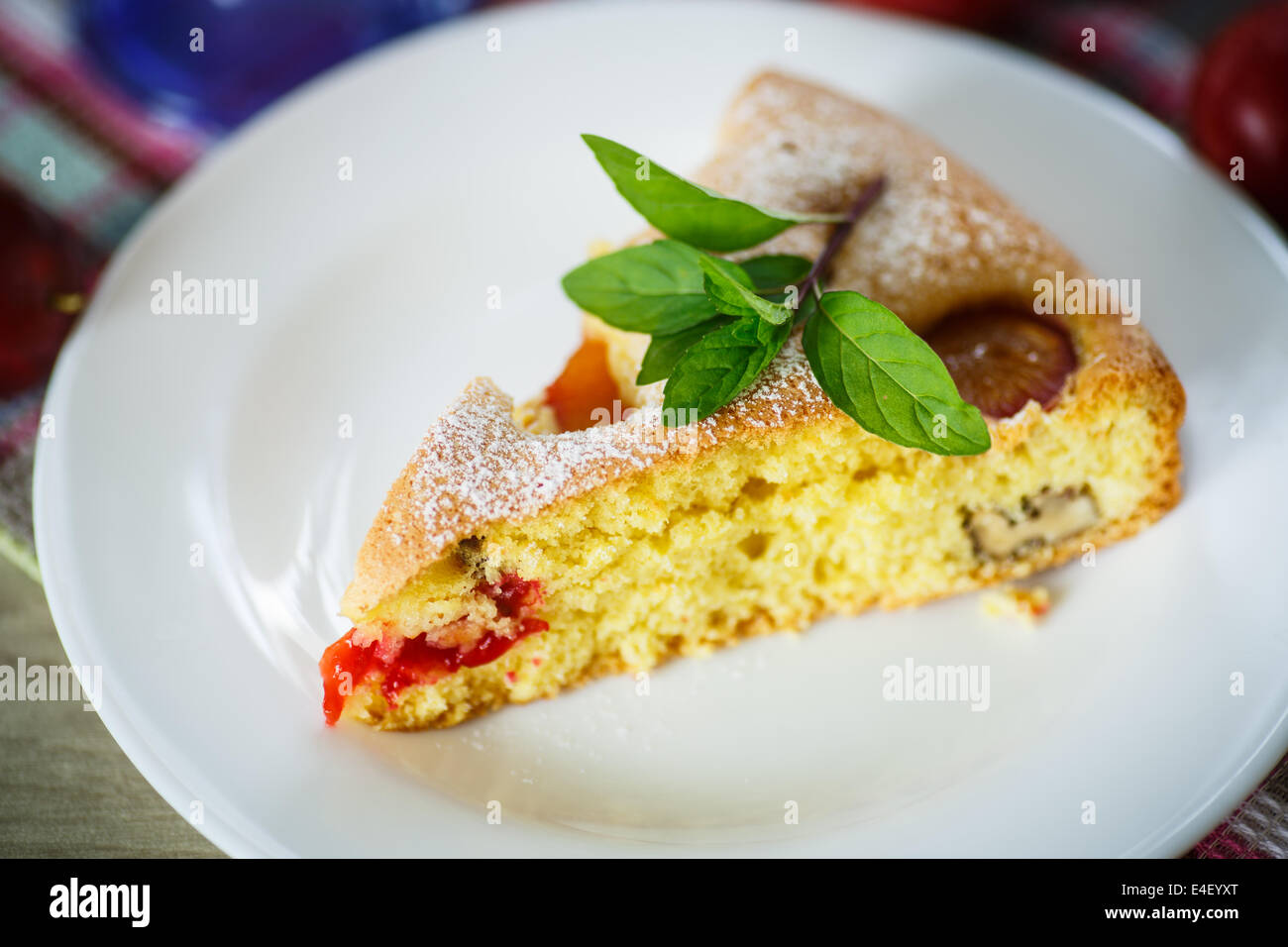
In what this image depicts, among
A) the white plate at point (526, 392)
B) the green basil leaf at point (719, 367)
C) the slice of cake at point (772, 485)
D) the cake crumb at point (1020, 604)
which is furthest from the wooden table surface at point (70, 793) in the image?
the cake crumb at point (1020, 604)

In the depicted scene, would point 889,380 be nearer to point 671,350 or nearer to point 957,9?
point 671,350

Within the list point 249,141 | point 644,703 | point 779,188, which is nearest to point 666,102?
point 779,188

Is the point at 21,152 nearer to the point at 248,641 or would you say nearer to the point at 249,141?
the point at 249,141

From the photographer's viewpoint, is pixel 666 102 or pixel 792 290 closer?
A: pixel 792 290

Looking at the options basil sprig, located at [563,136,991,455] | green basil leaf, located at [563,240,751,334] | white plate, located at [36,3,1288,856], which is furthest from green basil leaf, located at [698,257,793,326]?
white plate, located at [36,3,1288,856]

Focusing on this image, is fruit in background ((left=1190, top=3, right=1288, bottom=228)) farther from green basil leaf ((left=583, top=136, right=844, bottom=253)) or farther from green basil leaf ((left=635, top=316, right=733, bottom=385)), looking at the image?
green basil leaf ((left=635, top=316, right=733, bottom=385))

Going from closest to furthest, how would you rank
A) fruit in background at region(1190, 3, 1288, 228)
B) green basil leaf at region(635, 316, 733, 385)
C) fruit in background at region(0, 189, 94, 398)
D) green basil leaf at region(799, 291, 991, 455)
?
1. green basil leaf at region(799, 291, 991, 455)
2. green basil leaf at region(635, 316, 733, 385)
3. fruit in background at region(0, 189, 94, 398)
4. fruit in background at region(1190, 3, 1288, 228)
